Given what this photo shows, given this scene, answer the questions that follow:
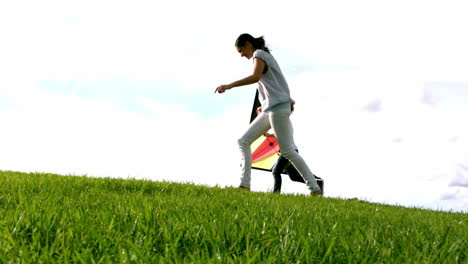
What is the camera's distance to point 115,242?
8.90 feet

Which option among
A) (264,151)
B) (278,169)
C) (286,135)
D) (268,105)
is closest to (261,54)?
(268,105)

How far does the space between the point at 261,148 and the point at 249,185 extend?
3.58m

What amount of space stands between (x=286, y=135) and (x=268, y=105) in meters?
0.52

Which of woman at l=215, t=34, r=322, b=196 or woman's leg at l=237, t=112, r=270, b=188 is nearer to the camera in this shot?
woman at l=215, t=34, r=322, b=196

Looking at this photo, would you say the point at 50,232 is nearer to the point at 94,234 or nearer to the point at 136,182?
the point at 94,234

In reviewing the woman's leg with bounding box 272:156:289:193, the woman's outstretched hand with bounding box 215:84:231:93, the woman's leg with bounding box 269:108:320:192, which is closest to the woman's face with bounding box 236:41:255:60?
the woman's outstretched hand with bounding box 215:84:231:93

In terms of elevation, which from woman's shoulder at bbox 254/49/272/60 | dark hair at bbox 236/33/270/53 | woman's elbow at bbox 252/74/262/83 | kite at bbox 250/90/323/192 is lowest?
kite at bbox 250/90/323/192

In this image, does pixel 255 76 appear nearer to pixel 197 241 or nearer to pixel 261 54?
pixel 261 54

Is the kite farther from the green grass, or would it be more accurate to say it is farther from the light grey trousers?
the green grass

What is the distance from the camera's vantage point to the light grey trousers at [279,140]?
25.3 ft

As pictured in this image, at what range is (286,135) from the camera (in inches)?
305

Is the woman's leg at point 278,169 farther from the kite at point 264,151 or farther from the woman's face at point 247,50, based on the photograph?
the woman's face at point 247,50

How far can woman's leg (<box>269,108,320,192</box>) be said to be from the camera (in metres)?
7.70

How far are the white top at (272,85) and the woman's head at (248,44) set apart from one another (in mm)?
209
